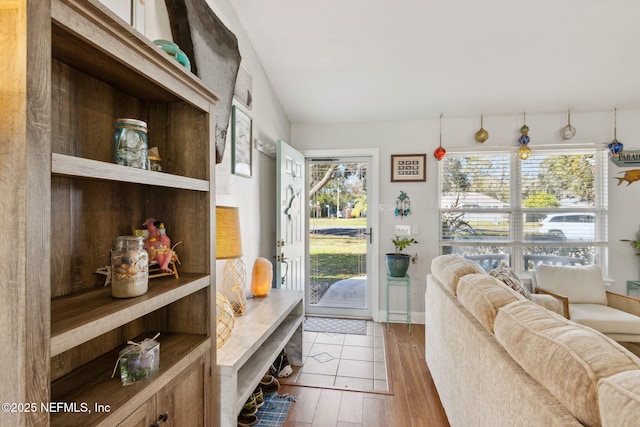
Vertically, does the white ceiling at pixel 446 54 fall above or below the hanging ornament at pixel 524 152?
above

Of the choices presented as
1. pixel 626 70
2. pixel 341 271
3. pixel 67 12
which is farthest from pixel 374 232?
pixel 67 12

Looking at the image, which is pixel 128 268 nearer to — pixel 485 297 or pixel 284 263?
pixel 485 297

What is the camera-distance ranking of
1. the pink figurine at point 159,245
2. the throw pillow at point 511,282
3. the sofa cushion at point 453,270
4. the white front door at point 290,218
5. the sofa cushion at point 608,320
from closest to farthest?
the pink figurine at point 159,245
the sofa cushion at point 453,270
the throw pillow at point 511,282
the sofa cushion at point 608,320
the white front door at point 290,218

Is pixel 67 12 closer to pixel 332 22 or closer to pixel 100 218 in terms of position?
pixel 100 218

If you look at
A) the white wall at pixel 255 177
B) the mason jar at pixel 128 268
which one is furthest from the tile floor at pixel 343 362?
the mason jar at pixel 128 268

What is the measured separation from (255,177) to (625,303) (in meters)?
3.32

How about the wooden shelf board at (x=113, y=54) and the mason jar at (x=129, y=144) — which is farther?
the mason jar at (x=129, y=144)

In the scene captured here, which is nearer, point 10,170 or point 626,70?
point 10,170

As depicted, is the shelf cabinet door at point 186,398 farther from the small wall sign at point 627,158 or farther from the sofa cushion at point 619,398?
the small wall sign at point 627,158

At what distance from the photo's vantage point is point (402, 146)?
3.68 metres

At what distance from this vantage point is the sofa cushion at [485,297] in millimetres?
Result: 1331

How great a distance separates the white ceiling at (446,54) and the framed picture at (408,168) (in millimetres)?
448

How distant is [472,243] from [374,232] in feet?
3.54

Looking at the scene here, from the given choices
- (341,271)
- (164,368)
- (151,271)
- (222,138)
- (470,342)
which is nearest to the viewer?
(164,368)
